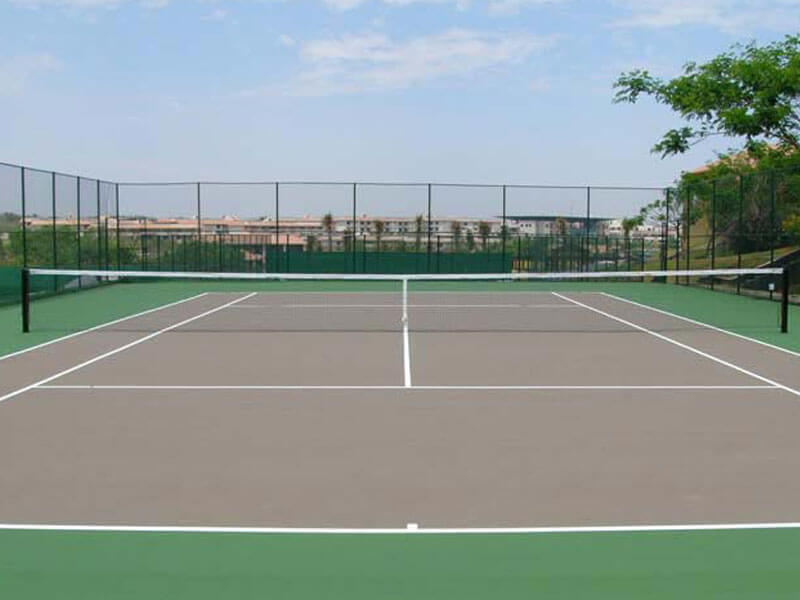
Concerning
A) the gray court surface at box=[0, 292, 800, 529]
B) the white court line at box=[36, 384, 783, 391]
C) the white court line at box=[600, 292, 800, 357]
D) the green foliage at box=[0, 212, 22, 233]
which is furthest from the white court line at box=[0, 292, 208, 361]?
the white court line at box=[600, 292, 800, 357]

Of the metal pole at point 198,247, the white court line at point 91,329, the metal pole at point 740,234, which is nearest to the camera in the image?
the white court line at point 91,329

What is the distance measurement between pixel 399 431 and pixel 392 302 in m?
14.9

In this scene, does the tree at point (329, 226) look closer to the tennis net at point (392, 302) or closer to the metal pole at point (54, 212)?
the tennis net at point (392, 302)

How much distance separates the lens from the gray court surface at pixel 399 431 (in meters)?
5.81

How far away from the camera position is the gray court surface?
5809 millimetres

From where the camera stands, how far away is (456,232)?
1454 inches

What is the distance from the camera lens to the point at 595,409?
9023 mm

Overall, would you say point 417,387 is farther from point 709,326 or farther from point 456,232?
point 456,232

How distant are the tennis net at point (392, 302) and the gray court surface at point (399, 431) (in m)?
1.80

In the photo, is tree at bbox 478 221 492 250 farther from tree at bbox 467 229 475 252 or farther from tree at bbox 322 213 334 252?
tree at bbox 322 213 334 252

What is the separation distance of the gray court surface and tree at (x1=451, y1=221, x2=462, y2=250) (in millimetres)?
21335

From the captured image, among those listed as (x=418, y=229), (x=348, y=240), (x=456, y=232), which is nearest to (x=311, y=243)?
(x=348, y=240)

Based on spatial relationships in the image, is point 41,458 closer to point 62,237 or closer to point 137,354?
point 137,354

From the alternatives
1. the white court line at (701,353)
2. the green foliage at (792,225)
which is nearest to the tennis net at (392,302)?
the white court line at (701,353)
